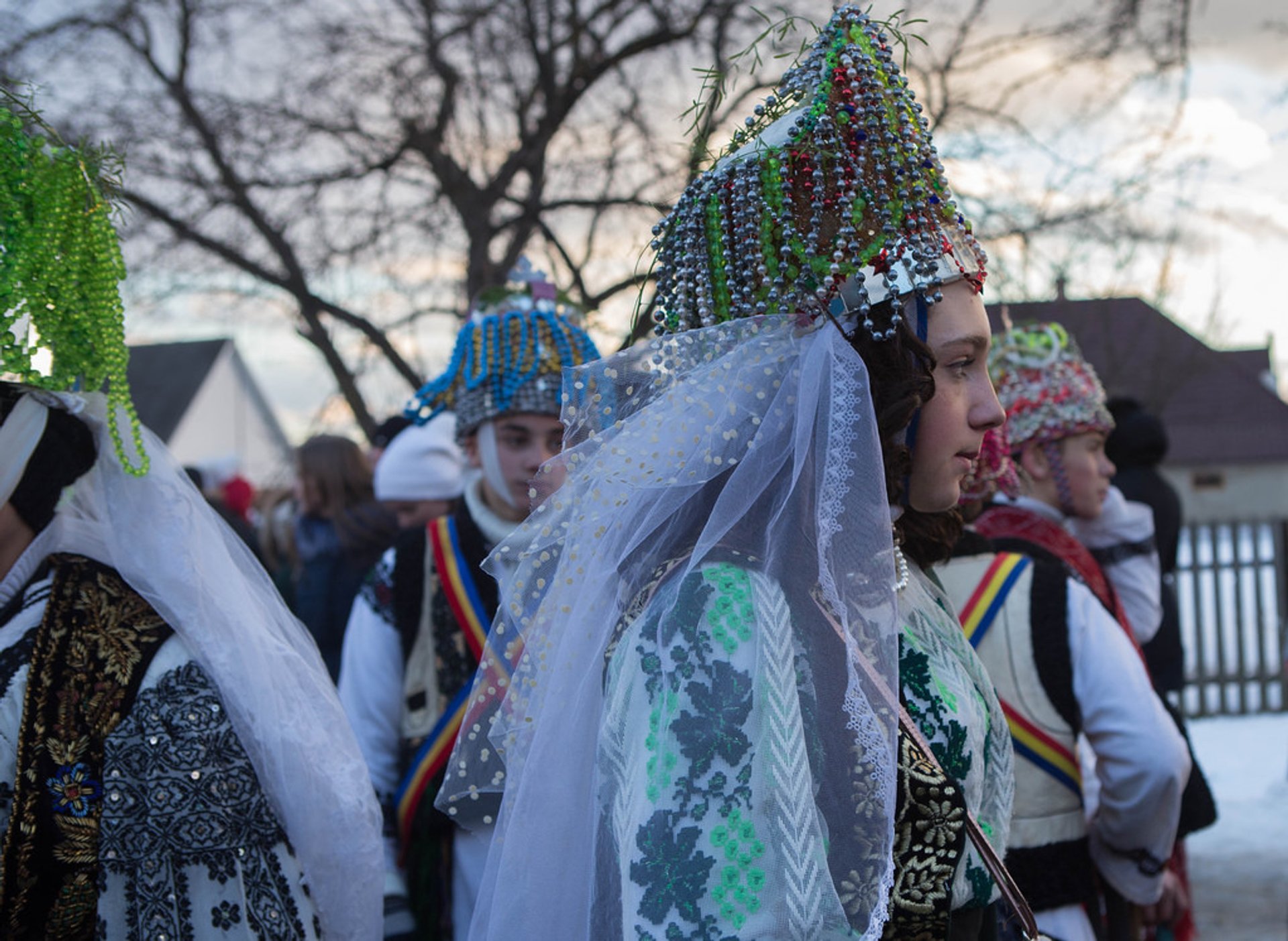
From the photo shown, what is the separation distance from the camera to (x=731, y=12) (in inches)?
284

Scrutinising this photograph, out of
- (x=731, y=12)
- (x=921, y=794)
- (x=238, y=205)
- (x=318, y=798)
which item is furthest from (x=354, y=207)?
(x=921, y=794)

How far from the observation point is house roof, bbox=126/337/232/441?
31.9m

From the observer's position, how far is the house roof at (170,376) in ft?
105

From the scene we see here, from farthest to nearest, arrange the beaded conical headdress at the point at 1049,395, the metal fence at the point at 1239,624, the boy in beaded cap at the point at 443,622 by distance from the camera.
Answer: the metal fence at the point at 1239,624, the beaded conical headdress at the point at 1049,395, the boy in beaded cap at the point at 443,622

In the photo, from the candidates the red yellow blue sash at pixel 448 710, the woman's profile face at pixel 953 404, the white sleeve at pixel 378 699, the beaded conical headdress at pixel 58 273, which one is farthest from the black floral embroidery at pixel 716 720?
the white sleeve at pixel 378 699

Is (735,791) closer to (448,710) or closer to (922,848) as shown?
(922,848)

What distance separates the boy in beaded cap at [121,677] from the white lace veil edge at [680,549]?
484 mm

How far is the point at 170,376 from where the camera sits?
112ft

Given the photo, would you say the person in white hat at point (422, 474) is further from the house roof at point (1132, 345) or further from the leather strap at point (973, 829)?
the leather strap at point (973, 829)

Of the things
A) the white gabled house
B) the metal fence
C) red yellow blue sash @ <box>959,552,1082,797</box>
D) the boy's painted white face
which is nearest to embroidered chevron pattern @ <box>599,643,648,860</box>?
red yellow blue sash @ <box>959,552,1082,797</box>

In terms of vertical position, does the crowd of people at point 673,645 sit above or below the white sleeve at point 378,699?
above

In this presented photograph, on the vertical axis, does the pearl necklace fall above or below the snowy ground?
above

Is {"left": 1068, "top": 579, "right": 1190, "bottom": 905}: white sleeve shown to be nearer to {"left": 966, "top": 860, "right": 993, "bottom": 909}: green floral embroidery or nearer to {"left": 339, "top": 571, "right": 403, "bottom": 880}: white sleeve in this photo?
{"left": 966, "top": 860, "right": 993, "bottom": 909}: green floral embroidery

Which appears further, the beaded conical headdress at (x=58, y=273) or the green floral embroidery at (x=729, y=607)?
the beaded conical headdress at (x=58, y=273)
